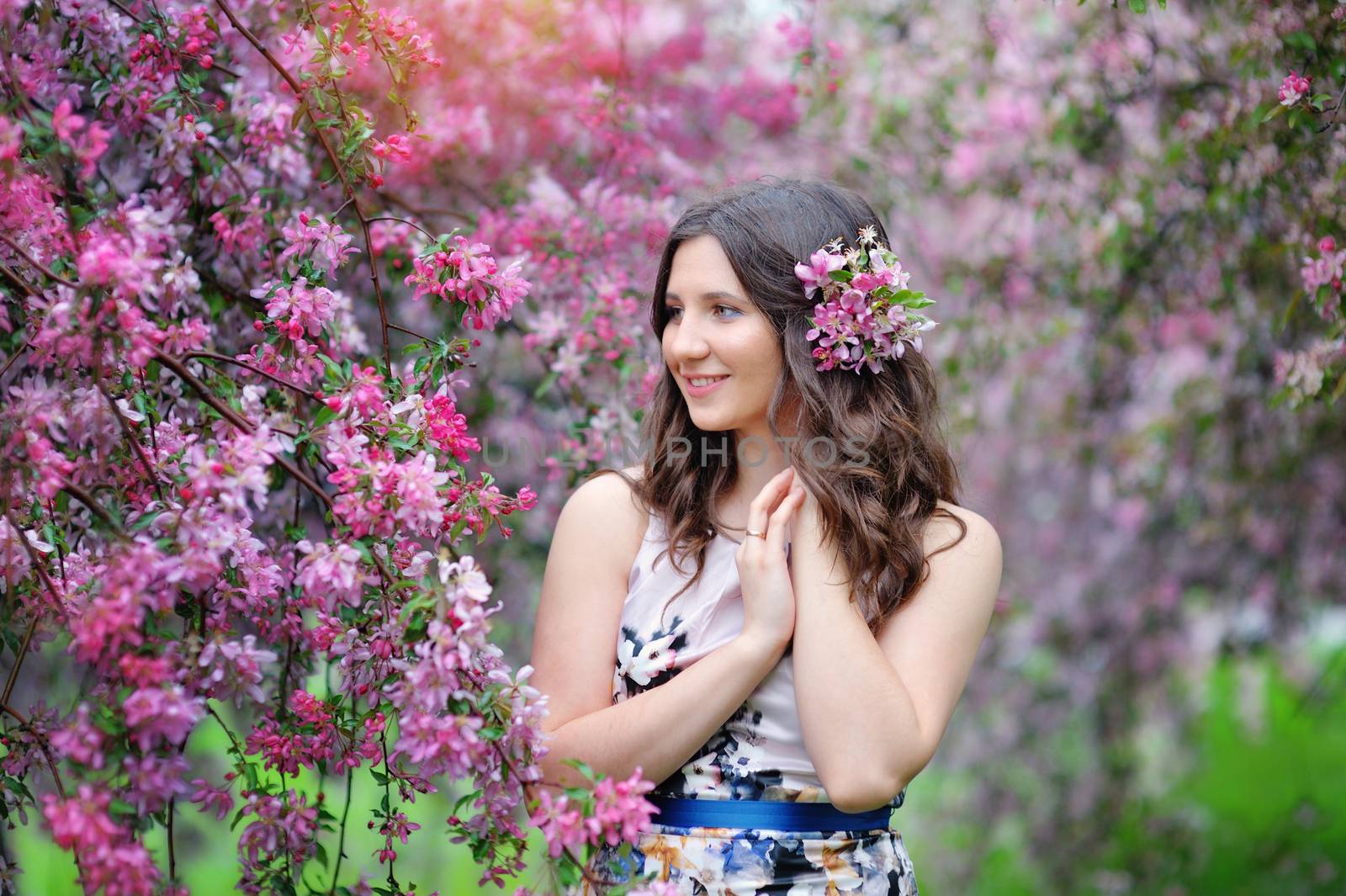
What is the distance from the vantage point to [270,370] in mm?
1812

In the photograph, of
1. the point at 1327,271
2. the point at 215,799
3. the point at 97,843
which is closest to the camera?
the point at 97,843

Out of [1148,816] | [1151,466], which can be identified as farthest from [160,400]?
[1148,816]

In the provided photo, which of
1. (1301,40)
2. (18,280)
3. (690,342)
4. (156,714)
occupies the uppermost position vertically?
(1301,40)

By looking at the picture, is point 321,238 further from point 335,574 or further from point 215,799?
point 215,799

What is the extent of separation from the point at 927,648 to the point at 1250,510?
3595 mm

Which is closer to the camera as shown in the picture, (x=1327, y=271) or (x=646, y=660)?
(x=646, y=660)

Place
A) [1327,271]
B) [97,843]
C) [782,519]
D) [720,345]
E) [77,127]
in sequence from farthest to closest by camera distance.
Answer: [1327,271] < [720,345] < [782,519] < [77,127] < [97,843]

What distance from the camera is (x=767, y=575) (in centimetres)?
188

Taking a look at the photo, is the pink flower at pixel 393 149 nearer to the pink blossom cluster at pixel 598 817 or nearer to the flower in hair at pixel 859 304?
the flower in hair at pixel 859 304

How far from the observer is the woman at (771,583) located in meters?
1.83

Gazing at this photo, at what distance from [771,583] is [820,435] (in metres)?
0.35

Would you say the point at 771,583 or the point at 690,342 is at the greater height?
the point at 690,342

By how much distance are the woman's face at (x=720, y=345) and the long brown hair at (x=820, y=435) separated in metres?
0.02

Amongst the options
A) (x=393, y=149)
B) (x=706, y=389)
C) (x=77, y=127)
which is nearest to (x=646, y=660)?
(x=706, y=389)
